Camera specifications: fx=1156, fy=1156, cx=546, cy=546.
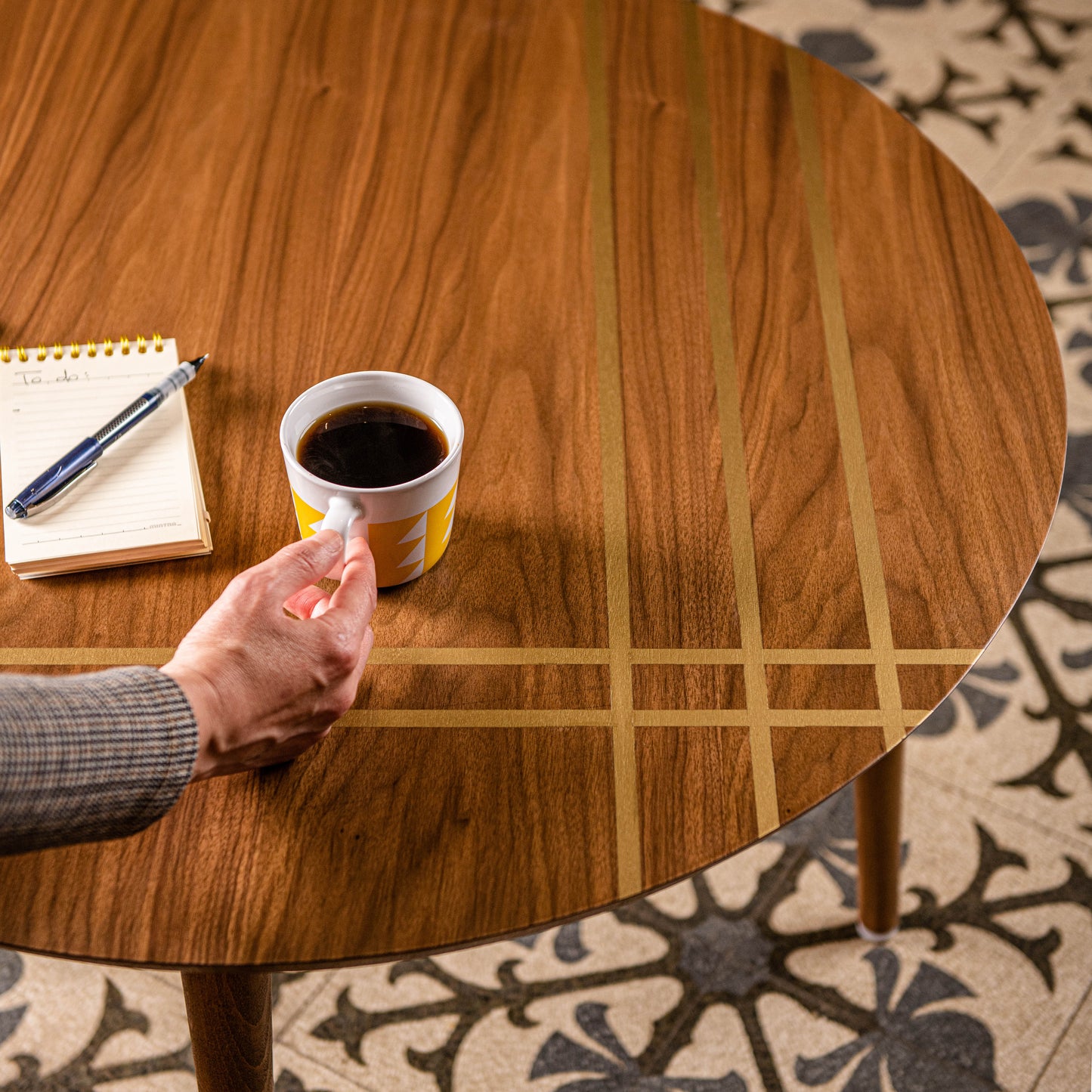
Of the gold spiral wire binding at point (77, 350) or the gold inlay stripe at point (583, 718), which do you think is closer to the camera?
the gold inlay stripe at point (583, 718)

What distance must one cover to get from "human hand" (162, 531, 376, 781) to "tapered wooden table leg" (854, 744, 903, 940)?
0.46 m

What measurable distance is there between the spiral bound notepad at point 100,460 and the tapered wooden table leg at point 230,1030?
23 cm

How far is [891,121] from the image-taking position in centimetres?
88

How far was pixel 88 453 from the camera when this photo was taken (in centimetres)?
65

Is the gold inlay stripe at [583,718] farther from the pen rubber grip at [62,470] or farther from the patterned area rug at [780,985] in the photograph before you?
the patterned area rug at [780,985]

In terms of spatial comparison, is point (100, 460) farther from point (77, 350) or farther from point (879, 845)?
point (879, 845)

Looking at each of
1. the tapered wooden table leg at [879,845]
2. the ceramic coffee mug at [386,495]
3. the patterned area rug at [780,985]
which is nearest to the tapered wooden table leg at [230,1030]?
the ceramic coffee mug at [386,495]

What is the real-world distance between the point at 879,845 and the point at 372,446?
601mm

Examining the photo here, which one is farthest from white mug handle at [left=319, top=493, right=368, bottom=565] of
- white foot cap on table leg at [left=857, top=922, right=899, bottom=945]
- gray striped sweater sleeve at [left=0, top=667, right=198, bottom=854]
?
white foot cap on table leg at [left=857, top=922, right=899, bottom=945]

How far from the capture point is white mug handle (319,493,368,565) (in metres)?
0.56

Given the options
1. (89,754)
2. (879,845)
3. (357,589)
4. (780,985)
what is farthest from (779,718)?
(780,985)

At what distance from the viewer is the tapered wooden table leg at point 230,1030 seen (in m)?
0.60

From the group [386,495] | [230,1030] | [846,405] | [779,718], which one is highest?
[846,405]

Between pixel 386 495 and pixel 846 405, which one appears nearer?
pixel 386 495
